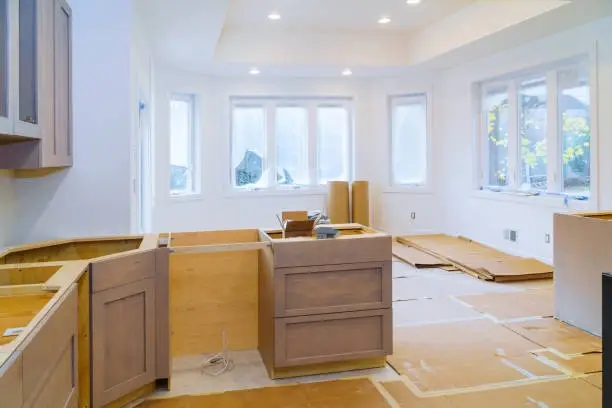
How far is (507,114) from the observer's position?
22.8 feet

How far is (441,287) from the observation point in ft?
17.5

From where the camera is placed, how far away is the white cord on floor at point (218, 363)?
3248 mm

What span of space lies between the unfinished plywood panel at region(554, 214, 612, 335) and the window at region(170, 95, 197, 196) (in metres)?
5.33

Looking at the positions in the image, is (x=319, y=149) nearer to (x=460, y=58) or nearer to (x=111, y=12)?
(x=460, y=58)

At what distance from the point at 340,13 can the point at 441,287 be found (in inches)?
141

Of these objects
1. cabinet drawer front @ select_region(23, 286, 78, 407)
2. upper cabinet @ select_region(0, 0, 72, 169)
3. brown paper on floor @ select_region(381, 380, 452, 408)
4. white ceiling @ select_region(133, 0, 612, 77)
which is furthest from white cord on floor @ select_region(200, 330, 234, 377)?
white ceiling @ select_region(133, 0, 612, 77)

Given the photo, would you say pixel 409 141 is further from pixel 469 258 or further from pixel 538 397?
pixel 538 397

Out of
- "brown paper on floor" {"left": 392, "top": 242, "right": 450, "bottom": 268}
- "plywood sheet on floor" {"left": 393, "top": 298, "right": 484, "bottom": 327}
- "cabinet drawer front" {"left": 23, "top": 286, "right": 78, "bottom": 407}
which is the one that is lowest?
"plywood sheet on floor" {"left": 393, "top": 298, "right": 484, "bottom": 327}

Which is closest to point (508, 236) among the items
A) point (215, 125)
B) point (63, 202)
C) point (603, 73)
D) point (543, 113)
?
point (543, 113)

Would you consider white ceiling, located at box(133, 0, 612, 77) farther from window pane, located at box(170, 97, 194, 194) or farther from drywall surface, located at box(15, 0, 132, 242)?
drywall surface, located at box(15, 0, 132, 242)

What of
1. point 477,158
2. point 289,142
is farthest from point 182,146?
point 477,158

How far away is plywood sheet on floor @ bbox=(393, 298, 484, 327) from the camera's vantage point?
14.0 feet

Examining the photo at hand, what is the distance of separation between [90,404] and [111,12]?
2320 mm

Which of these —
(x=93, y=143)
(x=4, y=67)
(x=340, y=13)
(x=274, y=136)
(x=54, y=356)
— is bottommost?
(x=54, y=356)
